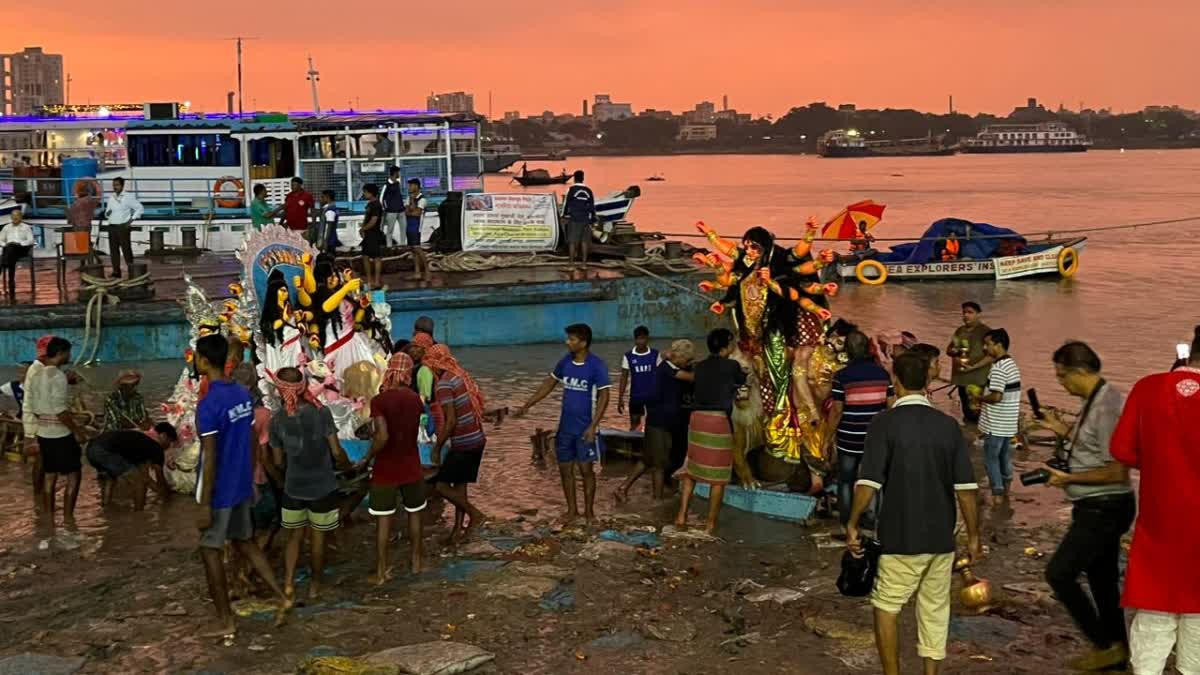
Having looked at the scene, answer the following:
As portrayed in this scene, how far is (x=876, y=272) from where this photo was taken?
31219 millimetres

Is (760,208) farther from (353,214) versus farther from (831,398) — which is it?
(831,398)

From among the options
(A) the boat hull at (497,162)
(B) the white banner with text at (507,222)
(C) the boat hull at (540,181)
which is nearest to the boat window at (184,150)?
(B) the white banner with text at (507,222)

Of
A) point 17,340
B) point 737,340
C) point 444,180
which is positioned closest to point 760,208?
point 444,180

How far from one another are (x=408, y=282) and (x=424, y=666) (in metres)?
13.6

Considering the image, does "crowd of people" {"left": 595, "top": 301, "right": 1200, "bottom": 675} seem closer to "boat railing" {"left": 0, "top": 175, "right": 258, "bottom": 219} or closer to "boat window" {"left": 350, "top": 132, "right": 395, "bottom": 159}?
"boat window" {"left": 350, "top": 132, "right": 395, "bottom": 159}

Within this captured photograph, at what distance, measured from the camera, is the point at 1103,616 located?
696 cm

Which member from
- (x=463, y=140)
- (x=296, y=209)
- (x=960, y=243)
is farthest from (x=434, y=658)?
(x=960, y=243)

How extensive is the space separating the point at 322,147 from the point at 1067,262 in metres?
18.8

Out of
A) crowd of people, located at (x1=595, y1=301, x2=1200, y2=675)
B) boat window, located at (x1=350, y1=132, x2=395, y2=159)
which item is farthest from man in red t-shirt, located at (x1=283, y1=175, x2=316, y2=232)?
crowd of people, located at (x1=595, y1=301, x2=1200, y2=675)

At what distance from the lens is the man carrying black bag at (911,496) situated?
623 centimetres

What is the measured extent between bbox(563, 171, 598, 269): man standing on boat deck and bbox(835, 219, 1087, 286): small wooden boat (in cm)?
1131

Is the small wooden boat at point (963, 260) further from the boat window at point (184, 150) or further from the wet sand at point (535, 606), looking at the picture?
the wet sand at point (535, 606)

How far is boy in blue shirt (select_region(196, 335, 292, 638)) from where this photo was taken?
7.39m

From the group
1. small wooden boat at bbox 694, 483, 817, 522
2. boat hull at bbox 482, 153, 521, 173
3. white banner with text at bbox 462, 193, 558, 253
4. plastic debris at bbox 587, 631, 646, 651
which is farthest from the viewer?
boat hull at bbox 482, 153, 521, 173
